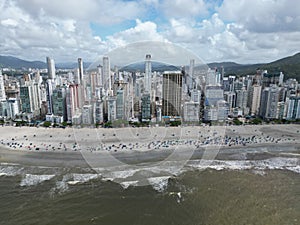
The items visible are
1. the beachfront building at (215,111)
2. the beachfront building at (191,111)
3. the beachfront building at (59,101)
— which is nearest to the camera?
the beachfront building at (191,111)

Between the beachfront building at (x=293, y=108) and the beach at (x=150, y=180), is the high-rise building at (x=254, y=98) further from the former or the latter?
the beach at (x=150, y=180)

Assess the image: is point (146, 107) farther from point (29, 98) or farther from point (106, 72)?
point (29, 98)

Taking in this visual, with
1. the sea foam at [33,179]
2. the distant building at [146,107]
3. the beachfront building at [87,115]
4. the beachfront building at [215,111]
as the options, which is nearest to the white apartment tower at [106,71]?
the beachfront building at [87,115]

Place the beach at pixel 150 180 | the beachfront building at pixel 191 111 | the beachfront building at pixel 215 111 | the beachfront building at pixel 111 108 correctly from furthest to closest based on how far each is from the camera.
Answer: the beachfront building at pixel 215 111 < the beachfront building at pixel 111 108 < the beachfront building at pixel 191 111 < the beach at pixel 150 180

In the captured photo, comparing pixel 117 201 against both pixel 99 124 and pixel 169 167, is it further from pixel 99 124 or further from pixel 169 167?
pixel 99 124

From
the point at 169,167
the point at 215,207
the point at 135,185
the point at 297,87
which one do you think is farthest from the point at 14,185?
the point at 297,87

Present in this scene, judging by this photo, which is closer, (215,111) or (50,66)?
(215,111)

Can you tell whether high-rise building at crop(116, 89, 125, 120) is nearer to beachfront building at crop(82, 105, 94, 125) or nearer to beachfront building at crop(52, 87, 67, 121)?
beachfront building at crop(82, 105, 94, 125)

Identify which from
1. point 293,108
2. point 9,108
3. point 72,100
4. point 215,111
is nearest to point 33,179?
point 72,100
